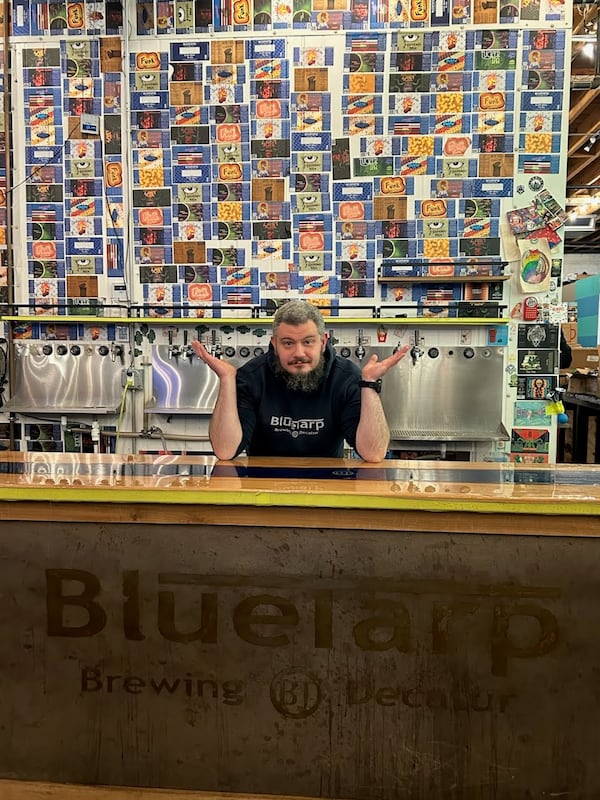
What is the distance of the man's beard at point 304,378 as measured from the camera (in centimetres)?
226

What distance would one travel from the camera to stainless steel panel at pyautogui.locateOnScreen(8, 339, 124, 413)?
4168 mm

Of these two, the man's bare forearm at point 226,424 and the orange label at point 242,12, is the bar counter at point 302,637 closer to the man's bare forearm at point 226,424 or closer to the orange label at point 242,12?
the man's bare forearm at point 226,424

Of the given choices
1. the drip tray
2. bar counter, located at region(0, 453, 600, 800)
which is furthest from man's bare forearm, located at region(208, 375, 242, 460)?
the drip tray

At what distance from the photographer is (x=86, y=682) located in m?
1.49

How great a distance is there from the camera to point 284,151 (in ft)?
13.3

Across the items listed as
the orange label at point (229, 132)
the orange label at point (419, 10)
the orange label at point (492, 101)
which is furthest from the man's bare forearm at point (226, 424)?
the orange label at point (419, 10)

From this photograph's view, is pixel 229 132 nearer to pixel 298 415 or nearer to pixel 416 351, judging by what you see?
pixel 416 351

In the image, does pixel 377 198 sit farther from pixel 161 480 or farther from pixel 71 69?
pixel 161 480

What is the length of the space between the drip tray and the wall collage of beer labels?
33.9 inches

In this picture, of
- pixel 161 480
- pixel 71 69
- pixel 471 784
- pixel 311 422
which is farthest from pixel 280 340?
pixel 71 69

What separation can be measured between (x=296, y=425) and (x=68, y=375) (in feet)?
8.46

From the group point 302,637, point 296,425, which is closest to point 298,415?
point 296,425

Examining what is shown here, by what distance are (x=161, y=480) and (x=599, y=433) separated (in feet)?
16.7

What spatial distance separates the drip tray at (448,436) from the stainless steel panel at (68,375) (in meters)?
2.06
